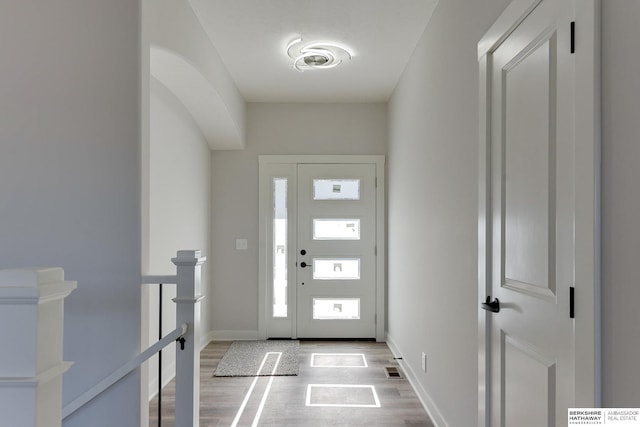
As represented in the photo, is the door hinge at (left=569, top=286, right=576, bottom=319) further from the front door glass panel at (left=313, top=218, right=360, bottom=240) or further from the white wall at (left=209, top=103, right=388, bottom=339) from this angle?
the white wall at (left=209, top=103, right=388, bottom=339)

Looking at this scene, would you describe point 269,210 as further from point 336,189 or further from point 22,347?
point 22,347

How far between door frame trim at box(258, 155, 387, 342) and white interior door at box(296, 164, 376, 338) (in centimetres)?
6

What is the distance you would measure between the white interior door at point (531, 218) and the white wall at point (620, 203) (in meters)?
0.13

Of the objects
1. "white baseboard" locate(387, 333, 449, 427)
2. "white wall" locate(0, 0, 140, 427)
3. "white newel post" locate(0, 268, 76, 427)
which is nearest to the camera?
"white newel post" locate(0, 268, 76, 427)

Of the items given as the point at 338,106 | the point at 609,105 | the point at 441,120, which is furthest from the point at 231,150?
the point at 609,105

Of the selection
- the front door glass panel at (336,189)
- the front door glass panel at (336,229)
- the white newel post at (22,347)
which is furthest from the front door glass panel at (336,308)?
the white newel post at (22,347)

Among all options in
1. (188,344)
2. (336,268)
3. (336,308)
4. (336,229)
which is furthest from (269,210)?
(188,344)

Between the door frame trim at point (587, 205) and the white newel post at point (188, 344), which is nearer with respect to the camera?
the door frame trim at point (587, 205)

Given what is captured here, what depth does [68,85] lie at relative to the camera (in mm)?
1681

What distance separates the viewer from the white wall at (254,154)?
4.66 m

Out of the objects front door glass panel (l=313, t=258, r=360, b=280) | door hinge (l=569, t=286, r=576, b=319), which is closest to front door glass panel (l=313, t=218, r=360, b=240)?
front door glass panel (l=313, t=258, r=360, b=280)

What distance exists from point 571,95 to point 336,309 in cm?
384

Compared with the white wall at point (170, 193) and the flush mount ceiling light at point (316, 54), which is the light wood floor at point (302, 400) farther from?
the flush mount ceiling light at point (316, 54)

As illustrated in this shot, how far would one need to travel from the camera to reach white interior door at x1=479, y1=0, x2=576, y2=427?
1.19m
